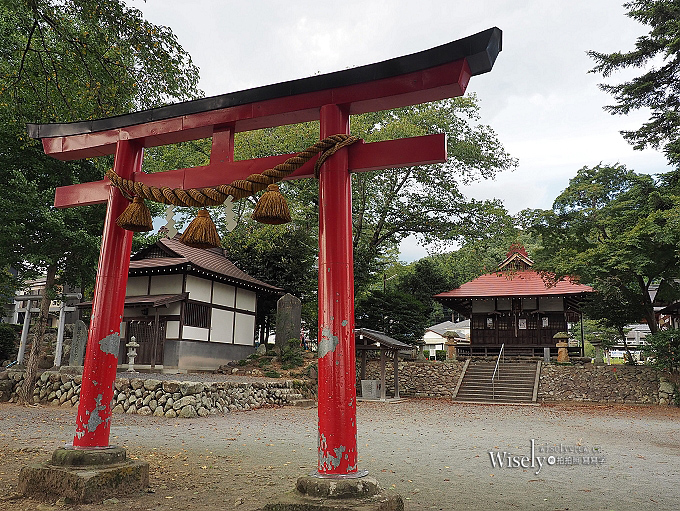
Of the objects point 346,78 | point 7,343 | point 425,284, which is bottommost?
point 7,343

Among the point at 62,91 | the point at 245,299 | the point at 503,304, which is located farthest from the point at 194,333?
the point at 503,304

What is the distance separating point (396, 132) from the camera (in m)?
21.8

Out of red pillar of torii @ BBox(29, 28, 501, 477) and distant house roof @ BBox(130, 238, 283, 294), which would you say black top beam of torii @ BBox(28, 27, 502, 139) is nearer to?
red pillar of torii @ BBox(29, 28, 501, 477)

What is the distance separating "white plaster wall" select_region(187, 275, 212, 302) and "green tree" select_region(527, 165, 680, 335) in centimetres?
1329

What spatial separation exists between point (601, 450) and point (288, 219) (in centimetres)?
746

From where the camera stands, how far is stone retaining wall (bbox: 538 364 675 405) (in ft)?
60.6

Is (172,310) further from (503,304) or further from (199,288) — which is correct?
(503,304)

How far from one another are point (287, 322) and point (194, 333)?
146 inches

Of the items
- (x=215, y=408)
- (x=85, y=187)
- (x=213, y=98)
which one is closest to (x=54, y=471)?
(x=85, y=187)

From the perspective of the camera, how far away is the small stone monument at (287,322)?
20156 mm

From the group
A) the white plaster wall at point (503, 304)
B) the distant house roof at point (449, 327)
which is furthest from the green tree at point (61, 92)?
the distant house roof at point (449, 327)

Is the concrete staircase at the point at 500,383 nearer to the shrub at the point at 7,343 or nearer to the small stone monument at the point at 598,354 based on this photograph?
the small stone monument at the point at 598,354

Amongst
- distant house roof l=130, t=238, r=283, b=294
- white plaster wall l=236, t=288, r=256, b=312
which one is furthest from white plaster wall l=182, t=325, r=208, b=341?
white plaster wall l=236, t=288, r=256, b=312

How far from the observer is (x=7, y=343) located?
21.3 m
